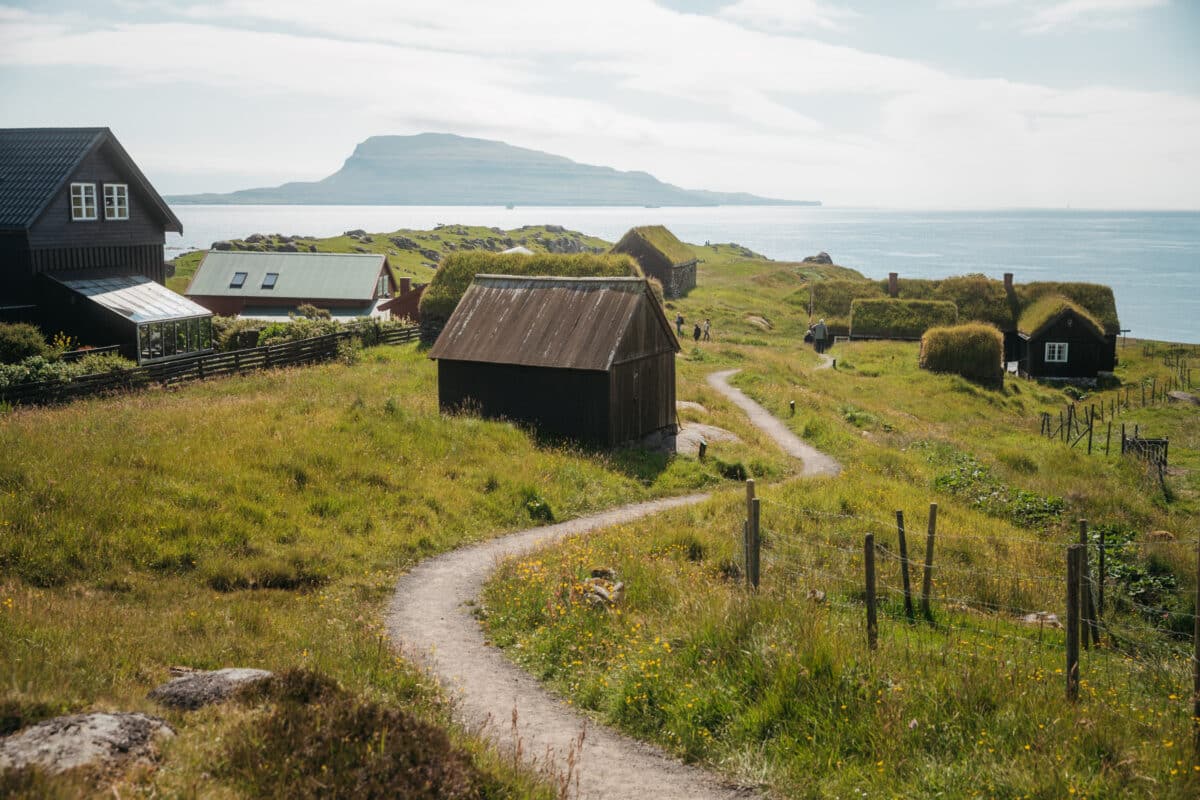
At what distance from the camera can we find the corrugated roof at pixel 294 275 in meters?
64.8

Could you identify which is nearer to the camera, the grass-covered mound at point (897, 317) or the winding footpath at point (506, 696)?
the winding footpath at point (506, 696)

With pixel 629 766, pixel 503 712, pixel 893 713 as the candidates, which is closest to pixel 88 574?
pixel 503 712

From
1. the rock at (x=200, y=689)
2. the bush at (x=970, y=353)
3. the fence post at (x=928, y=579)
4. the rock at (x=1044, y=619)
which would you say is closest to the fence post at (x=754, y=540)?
the fence post at (x=928, y=579)

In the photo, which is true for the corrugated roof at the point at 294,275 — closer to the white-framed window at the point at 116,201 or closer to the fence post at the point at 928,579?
the white-framed window at the point at 116,201

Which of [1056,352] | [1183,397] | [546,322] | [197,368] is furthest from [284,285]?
[1183,397]

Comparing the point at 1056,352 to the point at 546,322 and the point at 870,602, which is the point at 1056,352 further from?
the point at 870,602

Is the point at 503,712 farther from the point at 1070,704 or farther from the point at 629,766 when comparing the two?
the point at 1070,704

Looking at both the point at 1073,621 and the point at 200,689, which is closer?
the point at 200,689

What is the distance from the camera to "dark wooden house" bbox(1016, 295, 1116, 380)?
6194 cm

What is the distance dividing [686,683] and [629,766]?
1.35 metres

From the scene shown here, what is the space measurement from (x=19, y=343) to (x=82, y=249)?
858 centimetres

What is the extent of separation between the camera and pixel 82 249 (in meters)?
38.6

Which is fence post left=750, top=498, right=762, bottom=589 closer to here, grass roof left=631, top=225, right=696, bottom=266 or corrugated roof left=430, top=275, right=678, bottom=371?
corrugated roof left=430, top=275, right=678, bottom=371

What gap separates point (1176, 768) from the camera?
25.9 ft
